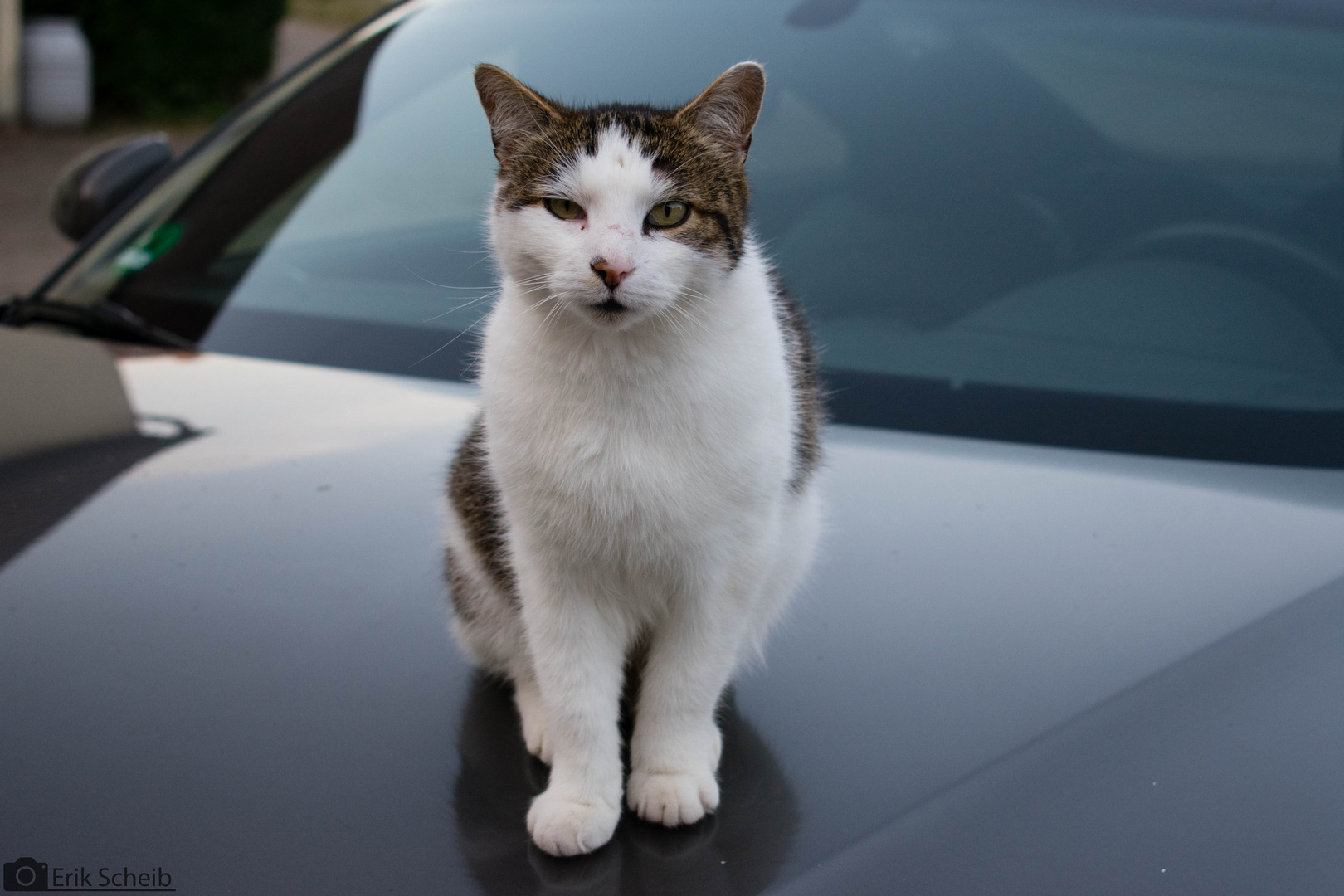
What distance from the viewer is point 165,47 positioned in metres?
11.0

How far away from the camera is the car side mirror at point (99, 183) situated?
2.22 metres

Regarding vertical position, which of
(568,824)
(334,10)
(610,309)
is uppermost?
(610,309)

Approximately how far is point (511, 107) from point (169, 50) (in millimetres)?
11538

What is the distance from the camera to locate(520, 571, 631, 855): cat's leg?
0.98m

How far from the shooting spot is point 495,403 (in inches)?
44.8

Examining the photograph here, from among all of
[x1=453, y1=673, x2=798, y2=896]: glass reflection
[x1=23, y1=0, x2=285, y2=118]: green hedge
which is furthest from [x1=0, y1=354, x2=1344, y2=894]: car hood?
[x1=23, y1=0, x2=285, y2=118]: green hedge

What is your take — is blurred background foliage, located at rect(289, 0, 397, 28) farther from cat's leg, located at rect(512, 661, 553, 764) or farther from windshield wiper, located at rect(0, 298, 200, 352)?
cat's leg, located at rect(512, 661, 553, 764)

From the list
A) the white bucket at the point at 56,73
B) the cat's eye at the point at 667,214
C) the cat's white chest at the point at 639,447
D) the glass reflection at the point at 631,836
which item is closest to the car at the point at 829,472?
the glass reflection at the point at 631,836

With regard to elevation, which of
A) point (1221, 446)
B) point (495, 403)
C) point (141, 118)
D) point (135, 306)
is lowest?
point (141, 118)

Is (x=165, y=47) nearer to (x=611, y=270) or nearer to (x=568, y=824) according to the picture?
(x=611, y=270)

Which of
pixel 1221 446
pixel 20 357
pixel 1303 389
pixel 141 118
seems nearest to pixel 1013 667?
pixel 1221 446

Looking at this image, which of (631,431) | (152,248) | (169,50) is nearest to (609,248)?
(631,431)

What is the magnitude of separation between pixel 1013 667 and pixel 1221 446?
58 cm

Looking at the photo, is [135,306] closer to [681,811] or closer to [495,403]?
[495,403]
